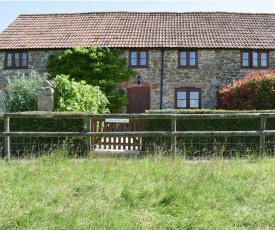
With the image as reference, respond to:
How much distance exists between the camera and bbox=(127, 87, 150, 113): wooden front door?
1850cm

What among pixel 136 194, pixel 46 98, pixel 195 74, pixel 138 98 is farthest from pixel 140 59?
pixel 136 194

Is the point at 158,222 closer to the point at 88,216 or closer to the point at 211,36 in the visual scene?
the point at 88,216

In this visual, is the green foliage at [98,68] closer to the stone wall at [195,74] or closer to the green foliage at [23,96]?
the stone wall at [195,74]

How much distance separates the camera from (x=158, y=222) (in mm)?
4207

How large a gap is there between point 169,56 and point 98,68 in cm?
390

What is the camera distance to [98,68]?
18.1m

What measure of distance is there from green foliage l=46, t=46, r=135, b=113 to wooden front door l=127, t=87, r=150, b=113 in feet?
1.63

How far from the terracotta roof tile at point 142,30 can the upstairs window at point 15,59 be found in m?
0.50

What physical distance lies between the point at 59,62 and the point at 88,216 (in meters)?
15.1

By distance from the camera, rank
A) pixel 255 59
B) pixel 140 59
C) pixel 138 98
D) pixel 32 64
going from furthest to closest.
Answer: pixel 32 64 → pixel 255 59 → pixel 140 59 → pixel 138 98

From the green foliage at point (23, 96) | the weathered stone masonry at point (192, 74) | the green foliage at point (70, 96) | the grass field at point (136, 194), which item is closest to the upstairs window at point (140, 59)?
the weathered stone masonry at point (192, 74)

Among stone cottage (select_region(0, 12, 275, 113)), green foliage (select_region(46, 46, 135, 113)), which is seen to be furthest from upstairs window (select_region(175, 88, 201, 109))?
green foliage (select_region(46, 46, 135, 113))

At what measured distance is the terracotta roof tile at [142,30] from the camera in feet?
61.2

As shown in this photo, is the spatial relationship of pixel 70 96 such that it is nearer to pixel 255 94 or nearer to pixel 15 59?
pixel 255 94
